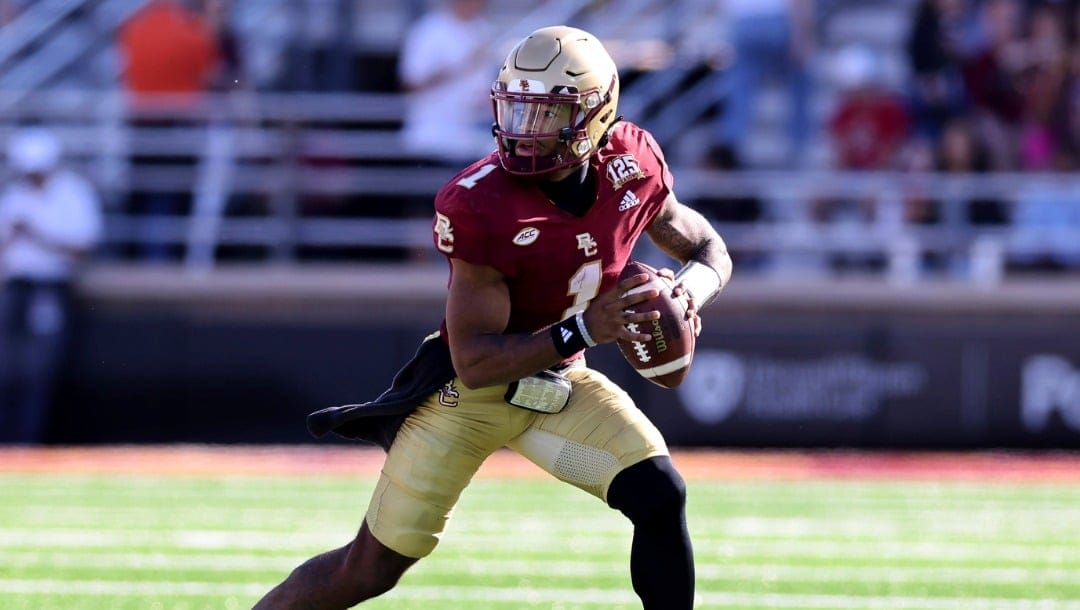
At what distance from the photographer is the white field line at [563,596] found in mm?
5402

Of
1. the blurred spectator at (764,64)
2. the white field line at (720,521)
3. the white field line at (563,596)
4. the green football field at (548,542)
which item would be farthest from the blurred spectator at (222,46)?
the white field line at (563,596)

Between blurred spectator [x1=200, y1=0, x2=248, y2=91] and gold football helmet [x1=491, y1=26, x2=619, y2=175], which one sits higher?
gold football helmet [x1=491, y1=26, x2=619, y2=175]

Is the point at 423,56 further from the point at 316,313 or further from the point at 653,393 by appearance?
the point at 653,393

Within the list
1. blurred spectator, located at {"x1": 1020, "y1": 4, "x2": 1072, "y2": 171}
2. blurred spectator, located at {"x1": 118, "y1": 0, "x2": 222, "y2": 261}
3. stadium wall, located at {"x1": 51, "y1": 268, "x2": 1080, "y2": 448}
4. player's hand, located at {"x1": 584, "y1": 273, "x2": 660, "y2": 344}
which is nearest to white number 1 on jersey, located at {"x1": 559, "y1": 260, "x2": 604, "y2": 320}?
player's hand, located at {"x1": 584, "y1": 273, "x2": 660, "y2": 344}

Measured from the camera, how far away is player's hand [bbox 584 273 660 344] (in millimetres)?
4027

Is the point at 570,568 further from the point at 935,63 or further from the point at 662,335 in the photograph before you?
the point at 935,63

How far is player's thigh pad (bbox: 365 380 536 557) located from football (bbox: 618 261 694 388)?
353 millimetres

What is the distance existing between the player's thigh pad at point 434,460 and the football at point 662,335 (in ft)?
1.16

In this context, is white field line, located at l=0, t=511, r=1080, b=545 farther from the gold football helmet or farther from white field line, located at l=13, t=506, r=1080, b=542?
the gold football helmet

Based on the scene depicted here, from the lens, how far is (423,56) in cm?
1091

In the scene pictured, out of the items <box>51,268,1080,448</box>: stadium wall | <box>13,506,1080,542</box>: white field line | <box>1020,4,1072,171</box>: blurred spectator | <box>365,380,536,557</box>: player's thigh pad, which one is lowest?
<box>51,268,1080,448</box>: stadium wall

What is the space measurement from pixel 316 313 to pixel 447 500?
653cm

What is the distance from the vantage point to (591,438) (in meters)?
4.29

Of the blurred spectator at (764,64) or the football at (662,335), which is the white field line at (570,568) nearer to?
the football at (662,335)
